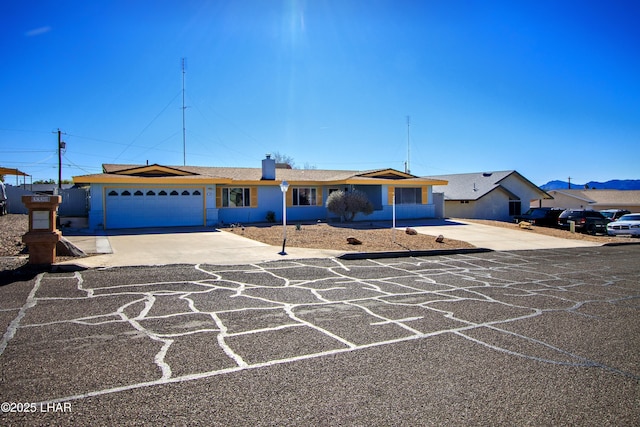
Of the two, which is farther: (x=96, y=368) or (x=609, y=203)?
(x=609, y=203)

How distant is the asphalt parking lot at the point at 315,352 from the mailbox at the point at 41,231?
4.14 feet

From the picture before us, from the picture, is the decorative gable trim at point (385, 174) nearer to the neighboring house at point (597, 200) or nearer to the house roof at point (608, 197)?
the neighboring house at point (597, 200)

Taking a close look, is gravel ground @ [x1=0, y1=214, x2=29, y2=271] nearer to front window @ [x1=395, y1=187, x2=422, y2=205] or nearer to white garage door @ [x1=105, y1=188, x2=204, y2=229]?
white garage door @ [x1=105, y1=188, x2=204, y2=229]

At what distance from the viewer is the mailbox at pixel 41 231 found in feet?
32.6

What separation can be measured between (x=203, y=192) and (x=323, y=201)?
313 inches

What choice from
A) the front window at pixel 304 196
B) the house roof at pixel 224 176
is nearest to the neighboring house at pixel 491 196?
the house roof at pixel 224 176

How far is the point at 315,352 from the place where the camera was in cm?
492

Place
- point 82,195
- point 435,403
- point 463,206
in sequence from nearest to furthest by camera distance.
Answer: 1. point 435,403
2. point 82,195
3. point 463,206

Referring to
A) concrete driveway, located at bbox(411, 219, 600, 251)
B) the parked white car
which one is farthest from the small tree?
the parked white car

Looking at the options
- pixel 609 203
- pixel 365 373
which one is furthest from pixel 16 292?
pixel 609 203

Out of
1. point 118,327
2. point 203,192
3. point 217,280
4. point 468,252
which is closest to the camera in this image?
point 118,327

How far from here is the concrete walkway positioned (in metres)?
11.7

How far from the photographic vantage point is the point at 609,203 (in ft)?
150

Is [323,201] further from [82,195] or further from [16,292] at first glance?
[16,292]
